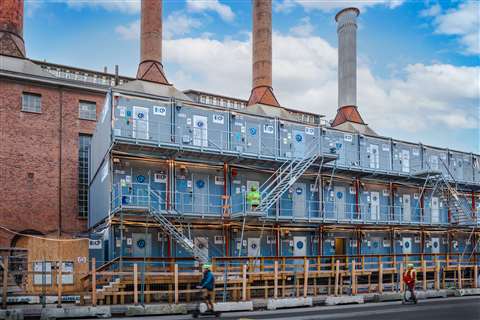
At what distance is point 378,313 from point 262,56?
25.9 metres

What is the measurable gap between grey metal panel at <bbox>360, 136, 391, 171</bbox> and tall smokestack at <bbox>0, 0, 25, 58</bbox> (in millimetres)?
24540

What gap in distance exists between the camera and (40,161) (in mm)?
33594

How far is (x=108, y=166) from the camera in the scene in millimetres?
24188

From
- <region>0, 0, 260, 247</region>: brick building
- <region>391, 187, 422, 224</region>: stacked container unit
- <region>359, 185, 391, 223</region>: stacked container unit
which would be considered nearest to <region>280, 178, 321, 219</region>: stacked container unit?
<region>359, 185, 391, 223</region>: stacked container unit

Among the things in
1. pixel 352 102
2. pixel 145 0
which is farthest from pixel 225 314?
pixel 352 102

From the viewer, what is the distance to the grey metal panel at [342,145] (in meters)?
30.9

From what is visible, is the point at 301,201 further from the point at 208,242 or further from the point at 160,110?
the point at 160,110

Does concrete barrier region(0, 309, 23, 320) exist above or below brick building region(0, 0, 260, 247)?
below

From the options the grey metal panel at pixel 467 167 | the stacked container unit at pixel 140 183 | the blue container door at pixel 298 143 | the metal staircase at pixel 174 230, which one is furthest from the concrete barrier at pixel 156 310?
the grey metal panel at pixel 467 167

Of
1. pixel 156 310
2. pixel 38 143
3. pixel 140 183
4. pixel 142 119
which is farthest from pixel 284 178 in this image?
pixel 38 143

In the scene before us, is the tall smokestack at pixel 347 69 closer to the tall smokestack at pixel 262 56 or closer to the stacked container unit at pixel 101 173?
the tall smokestack at pixel 262 56

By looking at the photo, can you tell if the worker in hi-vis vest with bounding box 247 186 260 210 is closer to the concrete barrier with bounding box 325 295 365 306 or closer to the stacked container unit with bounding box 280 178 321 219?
the stacked container unit with bounding box 280 178 321 219

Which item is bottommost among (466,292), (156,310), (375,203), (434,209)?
(466,292)

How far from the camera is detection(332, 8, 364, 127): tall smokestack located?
4459cm
